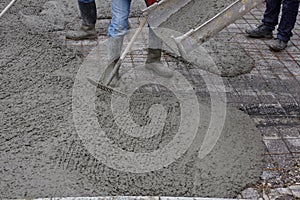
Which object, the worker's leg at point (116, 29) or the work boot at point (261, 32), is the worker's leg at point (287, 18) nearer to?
the work boot at point (261, 32)

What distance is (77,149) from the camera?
3.17m

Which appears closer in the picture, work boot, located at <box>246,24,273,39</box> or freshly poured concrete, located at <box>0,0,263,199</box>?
freshly poured concrete, located at <box>0,0,263,199</box>

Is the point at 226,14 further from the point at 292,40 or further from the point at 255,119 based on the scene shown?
the point at 292,40

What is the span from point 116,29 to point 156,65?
68cm

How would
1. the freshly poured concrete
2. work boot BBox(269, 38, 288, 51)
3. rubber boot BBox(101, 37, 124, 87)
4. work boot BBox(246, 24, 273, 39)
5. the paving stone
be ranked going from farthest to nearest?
1. work boot BBox(246, 24, 273, 39)
2. work boot BBox(269, 38, 288, 51)
3. rubber boot BBox(101, 37, 124, 87)
4. the paving stone
5. the freshly poured concrete

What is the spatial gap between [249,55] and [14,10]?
3434mm

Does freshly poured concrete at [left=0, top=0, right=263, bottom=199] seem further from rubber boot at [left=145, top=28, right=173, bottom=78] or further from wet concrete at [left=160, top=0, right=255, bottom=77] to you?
wet concrete at [left=160, top=0, right=255, bottom=77]

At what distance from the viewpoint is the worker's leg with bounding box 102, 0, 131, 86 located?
3909 millimetres

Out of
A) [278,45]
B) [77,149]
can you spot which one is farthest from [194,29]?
[278,45]

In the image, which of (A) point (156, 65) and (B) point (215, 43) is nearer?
(A) point (156, 65)

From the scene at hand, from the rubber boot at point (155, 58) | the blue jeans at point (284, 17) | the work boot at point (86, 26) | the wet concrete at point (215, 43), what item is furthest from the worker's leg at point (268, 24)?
the work boot at point (86, 26)

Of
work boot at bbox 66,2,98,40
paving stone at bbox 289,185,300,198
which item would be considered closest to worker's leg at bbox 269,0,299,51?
work boot at bbox 66,2,98,40

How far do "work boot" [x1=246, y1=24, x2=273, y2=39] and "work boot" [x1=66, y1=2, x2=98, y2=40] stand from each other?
2072 millimetres

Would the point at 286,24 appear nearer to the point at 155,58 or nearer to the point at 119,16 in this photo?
the point at 155,58
